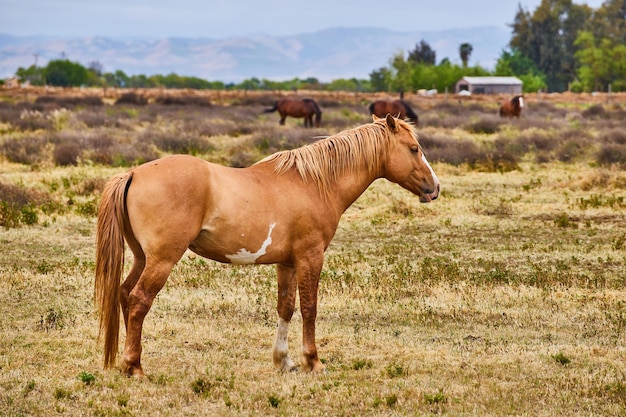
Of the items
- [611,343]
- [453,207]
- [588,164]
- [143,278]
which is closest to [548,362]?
[611,343]

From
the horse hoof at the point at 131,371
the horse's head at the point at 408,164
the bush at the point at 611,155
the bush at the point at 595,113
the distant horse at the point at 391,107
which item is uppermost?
the horse's head at the point at 408,164

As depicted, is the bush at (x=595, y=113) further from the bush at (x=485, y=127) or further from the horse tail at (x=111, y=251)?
the horse tail at (x=111, y=251)

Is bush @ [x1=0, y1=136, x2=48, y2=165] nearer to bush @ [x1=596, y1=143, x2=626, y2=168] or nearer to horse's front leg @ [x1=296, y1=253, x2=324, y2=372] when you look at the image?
bush @ [x1=596, y1=143, x2=626, y2=168]

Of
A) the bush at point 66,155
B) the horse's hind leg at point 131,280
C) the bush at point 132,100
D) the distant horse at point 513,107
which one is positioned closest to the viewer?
the horse's hind leg at point 131,280

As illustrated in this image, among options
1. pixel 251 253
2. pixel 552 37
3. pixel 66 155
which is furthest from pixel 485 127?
pixel 552 37

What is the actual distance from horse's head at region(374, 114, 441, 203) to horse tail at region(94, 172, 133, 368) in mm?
2090

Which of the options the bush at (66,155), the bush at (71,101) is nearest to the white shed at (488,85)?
the bush at (71,101)

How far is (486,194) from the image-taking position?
1656 cm

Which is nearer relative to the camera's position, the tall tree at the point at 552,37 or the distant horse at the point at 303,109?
the distant horse at the point at 303,109

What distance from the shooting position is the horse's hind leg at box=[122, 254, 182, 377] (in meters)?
5.94

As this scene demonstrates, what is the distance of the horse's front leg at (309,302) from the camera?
20.9 ft

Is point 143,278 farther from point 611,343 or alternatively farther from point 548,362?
point 611,343

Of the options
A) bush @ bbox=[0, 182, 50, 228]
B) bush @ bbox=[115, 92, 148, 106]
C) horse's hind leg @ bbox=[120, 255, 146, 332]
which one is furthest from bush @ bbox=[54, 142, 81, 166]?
bush @ bbox=[115, 92, 148, 106]

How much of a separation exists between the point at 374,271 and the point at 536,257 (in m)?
2.32
